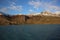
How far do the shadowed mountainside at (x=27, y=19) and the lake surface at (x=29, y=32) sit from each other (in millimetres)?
163

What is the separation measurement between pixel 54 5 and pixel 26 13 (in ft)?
3.84

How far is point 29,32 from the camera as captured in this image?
16.0ft

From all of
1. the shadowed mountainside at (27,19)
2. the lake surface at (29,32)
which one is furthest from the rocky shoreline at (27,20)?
the lake surface at (29,32)

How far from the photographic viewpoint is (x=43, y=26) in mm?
5121

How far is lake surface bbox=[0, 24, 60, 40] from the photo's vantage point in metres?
4.78

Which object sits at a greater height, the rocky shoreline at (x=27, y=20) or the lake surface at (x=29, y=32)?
the rocky shoreline at (x=27, y=20)

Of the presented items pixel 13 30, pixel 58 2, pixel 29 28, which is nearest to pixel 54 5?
pixel 58 2

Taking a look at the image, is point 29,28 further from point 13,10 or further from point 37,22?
point 13,10

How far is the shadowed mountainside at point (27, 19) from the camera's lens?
16.0 feet

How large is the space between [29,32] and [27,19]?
1.72ft

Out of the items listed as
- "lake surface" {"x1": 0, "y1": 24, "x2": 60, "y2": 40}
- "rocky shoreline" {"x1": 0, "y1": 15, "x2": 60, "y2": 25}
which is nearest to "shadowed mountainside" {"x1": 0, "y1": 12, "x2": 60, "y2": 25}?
"rocky shoreline" {"x1": 0, "y1": 15, "x2": 60, "y2": 25}

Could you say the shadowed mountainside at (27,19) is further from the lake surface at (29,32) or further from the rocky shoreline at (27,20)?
the lake surface at (29,32)

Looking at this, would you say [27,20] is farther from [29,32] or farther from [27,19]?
[29,32]

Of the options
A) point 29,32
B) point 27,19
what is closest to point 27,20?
point 27,19
